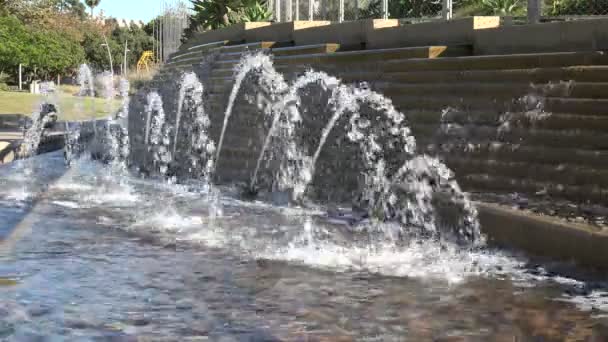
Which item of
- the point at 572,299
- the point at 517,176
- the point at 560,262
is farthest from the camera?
the point at 517,176

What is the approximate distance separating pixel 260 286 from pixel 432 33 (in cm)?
540

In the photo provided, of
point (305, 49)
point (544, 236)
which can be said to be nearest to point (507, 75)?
point (544, 236)

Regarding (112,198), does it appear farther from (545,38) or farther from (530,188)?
(545,38)

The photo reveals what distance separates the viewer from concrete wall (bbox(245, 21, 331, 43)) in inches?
518

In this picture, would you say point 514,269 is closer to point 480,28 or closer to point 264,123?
point 480,28

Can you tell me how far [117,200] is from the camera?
990cm

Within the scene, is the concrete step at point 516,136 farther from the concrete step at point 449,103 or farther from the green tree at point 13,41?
the green tree at point 13,41

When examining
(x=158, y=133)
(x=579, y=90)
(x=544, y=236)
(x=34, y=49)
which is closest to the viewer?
(x=544, y=236)

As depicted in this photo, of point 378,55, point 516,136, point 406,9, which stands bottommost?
point 516,136

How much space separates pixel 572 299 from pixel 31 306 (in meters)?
3.31

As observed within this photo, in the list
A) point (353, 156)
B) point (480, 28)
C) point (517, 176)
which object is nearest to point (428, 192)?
point (517, 176)

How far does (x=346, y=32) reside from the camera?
38.5ft

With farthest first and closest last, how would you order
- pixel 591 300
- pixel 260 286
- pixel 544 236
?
pixel 544 236, pixel 260 286, pixel 591 300

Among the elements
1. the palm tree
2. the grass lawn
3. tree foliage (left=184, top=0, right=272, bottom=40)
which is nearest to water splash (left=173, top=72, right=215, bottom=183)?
tree foliage (left=184, top=0, right=272, bottom=40)
